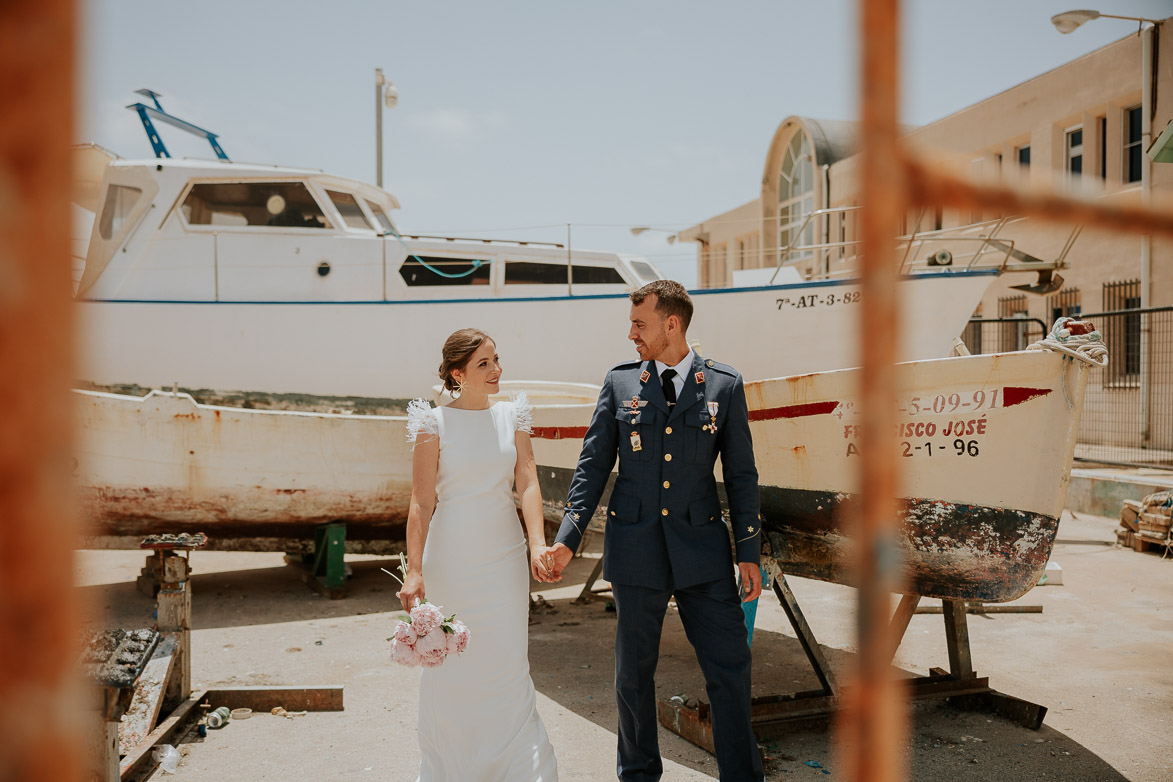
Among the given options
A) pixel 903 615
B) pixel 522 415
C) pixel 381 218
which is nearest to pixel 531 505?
pixel 522 415

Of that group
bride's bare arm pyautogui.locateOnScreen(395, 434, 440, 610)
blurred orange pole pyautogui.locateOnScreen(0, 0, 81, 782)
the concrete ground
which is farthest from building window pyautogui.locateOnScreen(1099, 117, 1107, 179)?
blurred orange pole pyautogui.locateOnScreen(0, 0, 81, 782)

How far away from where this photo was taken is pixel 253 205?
9211 millimetres

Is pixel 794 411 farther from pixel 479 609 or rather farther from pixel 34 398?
pixel 34 398

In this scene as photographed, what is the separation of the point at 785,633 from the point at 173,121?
9.70 metres

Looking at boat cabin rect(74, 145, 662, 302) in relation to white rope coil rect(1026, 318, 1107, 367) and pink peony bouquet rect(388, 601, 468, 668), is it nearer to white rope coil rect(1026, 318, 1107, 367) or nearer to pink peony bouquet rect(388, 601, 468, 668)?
white rope coil rect(1026, 318, 1107, 367)

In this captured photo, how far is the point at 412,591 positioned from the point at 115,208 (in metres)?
8.43

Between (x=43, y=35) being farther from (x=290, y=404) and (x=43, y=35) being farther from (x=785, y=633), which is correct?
(x=290, y=404)

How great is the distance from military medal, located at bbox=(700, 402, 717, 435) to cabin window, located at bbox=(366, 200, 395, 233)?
7.46 meters

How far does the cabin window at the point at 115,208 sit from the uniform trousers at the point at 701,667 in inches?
338

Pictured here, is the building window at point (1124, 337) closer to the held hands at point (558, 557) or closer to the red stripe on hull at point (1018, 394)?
the red stripe on hull at point (1018, 394)

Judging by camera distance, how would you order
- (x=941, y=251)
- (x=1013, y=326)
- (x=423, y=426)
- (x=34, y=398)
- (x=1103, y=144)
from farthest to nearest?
1. (x=1013, y=326)
2. (x=1103, y=144)
3. (x=941, y=251)
4. (x=423, y=426)
5. (x=34, y=398)

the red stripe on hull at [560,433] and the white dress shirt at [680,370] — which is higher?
the white dress shirt at [680,370]

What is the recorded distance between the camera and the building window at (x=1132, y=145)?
1305 centimetres

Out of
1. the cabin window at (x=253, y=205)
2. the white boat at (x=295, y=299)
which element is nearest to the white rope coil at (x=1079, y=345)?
the white boat at (x=295, y=299)
